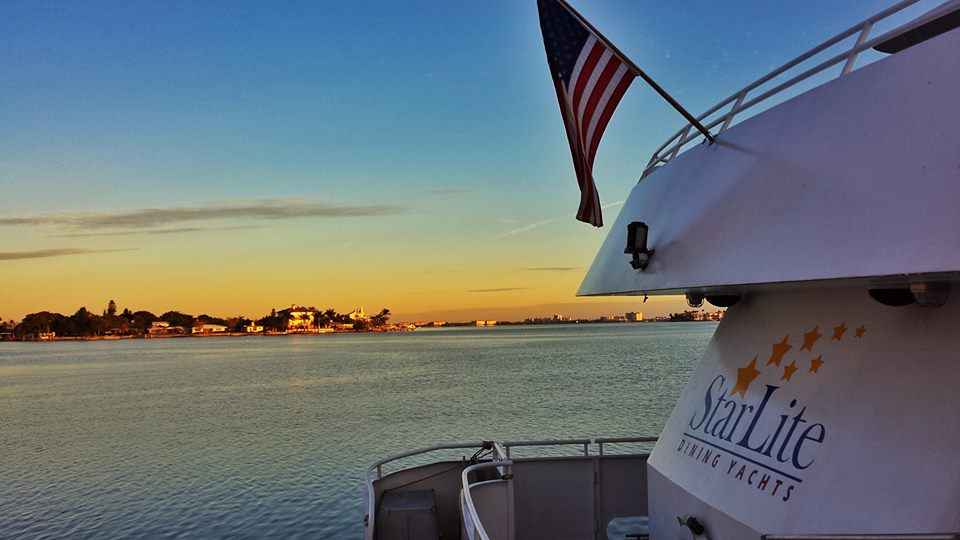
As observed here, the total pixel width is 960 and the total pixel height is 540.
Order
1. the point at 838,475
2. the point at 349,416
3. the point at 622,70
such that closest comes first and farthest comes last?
the point at 838,475, the point at 622,70, the point at 349,416

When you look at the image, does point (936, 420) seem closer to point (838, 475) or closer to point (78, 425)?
point (838, 475)

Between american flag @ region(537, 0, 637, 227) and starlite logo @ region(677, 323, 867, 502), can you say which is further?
american flag @ region(537, 0, 637, 227)

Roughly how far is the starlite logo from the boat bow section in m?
1.10

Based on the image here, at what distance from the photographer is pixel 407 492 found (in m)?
9.20

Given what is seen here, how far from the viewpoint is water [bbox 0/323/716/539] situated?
2109 centimetres

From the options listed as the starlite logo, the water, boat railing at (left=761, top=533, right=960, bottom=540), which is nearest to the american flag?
the starlite logo

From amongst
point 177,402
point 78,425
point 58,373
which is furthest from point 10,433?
point 58,373

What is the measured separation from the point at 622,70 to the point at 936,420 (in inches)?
156

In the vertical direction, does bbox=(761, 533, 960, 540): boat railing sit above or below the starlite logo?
below

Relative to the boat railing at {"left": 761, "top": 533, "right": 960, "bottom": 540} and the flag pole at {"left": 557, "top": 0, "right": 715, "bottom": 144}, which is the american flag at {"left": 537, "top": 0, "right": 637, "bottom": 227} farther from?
the boat railing at {"left": 761, "top": 533, "right": 960, "bottom": 540}

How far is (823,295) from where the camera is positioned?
A: 18.6ft

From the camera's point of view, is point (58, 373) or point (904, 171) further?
point (58, 373)

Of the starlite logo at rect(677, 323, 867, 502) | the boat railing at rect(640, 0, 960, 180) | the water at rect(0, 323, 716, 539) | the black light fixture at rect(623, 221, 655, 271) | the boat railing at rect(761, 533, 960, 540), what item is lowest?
the water at rect(0, 323, 716, 539)

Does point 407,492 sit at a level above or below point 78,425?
above
